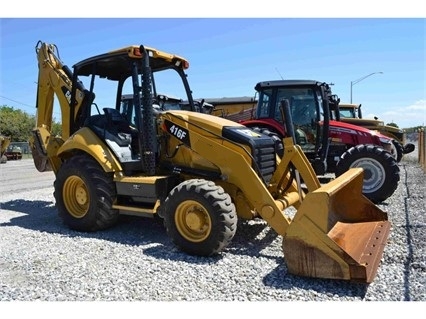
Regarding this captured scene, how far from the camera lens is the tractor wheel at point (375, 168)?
Result: 7957 mm

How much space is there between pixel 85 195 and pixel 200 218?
2270mm

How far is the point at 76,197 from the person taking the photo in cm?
633

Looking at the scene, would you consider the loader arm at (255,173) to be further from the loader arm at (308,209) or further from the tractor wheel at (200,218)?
the tractor wheel at (200,218)

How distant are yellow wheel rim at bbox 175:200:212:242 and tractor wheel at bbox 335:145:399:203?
4316 mm

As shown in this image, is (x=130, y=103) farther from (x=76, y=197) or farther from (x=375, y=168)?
(x=375, y=168)

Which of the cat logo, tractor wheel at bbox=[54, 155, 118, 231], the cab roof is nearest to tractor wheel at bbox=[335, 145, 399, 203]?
the cat logo

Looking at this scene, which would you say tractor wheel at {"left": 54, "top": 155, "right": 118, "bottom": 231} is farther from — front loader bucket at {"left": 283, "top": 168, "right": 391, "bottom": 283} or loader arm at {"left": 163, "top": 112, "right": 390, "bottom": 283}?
front loader bucket at {"left": 283, "top": 168, "right": 391, "bottom": 283}

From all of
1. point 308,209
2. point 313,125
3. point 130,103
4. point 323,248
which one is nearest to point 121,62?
point 130,103

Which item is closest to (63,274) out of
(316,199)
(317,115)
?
(316,199)

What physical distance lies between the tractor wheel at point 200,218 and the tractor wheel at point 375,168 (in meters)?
4.25

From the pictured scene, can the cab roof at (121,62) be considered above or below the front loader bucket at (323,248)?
above

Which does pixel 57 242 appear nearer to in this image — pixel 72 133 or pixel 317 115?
pixel 72 133

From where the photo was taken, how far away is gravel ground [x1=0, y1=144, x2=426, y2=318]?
376 cm

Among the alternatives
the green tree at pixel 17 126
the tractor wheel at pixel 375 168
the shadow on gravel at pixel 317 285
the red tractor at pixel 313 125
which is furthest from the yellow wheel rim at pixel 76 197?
the green tree at pixel 17 126
